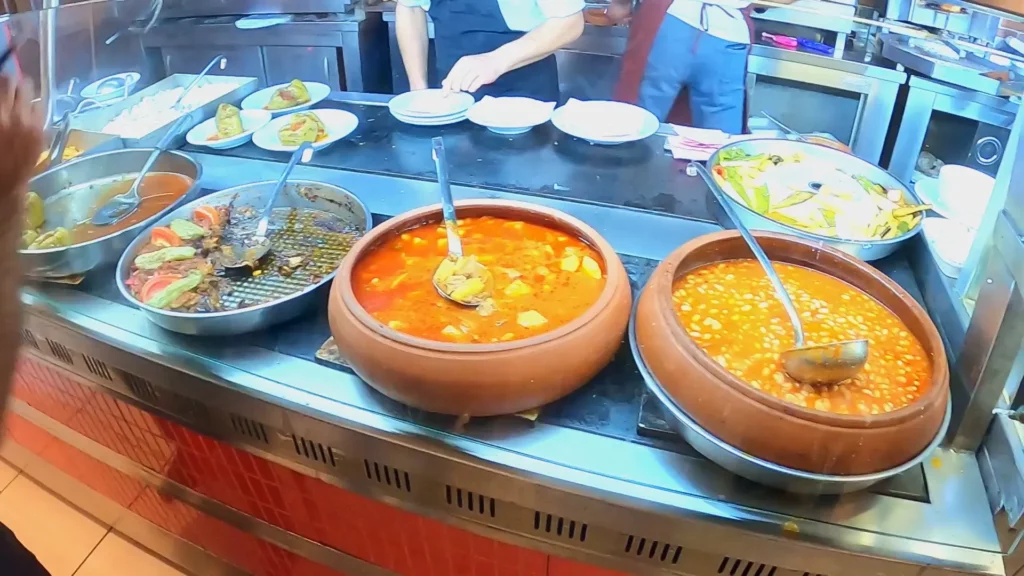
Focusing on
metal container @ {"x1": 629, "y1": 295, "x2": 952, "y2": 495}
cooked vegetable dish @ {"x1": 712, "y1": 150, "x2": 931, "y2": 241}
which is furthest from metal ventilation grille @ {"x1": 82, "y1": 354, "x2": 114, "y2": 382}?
cooked vegetable dish @ {"x1": 712, "y1": 150, "x2": 931, "y2": 241}

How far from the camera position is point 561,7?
2.22m

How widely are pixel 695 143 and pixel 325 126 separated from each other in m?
0.98

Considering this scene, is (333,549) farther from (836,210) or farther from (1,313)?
(836,210)

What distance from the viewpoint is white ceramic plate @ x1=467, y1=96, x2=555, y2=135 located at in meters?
1.75

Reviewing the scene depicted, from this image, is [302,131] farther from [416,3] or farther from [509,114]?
[416,3]

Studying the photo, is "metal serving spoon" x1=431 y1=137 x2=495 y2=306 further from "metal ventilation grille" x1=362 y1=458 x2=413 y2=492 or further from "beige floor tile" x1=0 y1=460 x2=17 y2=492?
"beige floor tile" x1=0 y1=460 x2=17 y2=492

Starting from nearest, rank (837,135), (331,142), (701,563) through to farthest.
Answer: (701,563) < (331,142) < (837,135)

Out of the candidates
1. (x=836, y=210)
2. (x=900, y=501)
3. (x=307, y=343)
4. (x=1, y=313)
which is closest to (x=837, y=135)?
(x=836, y=210)

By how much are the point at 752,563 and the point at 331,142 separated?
4.42 ft

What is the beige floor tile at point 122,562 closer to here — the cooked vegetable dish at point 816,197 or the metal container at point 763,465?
the metal container at point 763,465

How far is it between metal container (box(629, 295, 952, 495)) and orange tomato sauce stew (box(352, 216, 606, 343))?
7.8 inches

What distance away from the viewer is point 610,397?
3.39 ft

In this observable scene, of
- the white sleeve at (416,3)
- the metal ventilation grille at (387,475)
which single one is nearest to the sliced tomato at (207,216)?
the metal ventilation grille at (387,475)

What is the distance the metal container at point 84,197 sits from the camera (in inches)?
49.9
